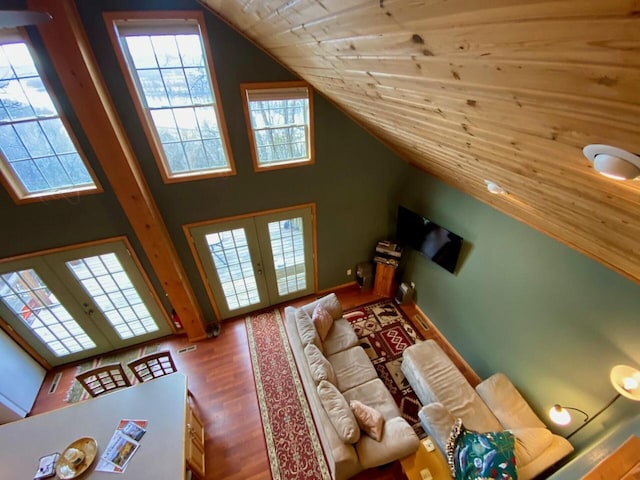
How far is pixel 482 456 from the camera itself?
2.27 meters

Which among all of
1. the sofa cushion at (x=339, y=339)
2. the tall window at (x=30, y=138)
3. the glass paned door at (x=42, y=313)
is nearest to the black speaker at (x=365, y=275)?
the sofa cushion at (x=339, y=339)

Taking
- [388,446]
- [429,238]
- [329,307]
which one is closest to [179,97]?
[329,307]

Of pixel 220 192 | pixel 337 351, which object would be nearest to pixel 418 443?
pixel 337 351

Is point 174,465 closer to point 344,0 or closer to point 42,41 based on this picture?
point 344,0

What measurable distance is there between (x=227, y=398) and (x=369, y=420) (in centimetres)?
194

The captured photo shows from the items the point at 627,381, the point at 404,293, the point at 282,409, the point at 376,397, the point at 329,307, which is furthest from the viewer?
the point at 404,293

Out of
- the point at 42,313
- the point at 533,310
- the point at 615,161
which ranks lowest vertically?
the point at 42,313

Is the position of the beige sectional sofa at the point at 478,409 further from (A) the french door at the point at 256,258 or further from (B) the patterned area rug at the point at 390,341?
(A) the french door at the point at 256,258

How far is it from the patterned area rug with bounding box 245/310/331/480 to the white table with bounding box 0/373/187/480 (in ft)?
3.63

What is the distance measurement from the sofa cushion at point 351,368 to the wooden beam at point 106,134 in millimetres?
2329

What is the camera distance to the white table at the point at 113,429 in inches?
85.0

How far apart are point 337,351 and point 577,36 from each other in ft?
11.7

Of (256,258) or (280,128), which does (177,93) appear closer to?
Answer: (280,128)

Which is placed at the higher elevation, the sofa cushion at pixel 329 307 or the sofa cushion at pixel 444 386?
the sofa cushion at pixel 329 307
